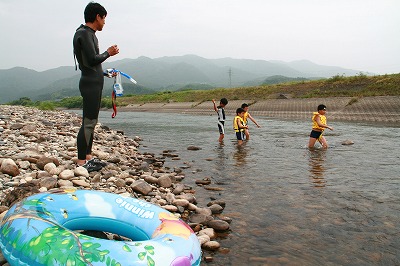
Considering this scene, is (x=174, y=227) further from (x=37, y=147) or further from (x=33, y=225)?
(x=37, y=147)

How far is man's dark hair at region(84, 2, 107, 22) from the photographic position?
5652 mm

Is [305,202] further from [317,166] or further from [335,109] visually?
[335,109]

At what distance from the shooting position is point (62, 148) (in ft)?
26.8

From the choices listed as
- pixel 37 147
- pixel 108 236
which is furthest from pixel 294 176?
pixel 37 147

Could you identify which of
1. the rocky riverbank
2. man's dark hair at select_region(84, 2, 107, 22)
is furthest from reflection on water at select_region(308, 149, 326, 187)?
man's dark hair at select_region(84, 2, 107, 22)

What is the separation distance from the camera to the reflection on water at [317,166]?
7.25 metres

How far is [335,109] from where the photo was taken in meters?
26.1

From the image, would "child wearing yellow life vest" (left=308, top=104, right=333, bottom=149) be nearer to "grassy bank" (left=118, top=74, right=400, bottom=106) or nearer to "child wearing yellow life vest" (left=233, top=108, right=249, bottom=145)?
"child wearing yellow life vest" (left=233, top=108, right=249, bottom=145)

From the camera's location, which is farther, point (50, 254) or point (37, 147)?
point (37, 147)

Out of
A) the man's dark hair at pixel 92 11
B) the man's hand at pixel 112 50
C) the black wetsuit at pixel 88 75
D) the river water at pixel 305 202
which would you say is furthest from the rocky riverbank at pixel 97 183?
the man's dark hair at pixel 92 11

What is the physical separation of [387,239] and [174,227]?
3015 millimetres

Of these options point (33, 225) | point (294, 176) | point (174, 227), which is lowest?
point (294, 176)

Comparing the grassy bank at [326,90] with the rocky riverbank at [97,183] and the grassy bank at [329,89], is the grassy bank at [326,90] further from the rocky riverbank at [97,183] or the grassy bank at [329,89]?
the rocky riverbank at [97,183]

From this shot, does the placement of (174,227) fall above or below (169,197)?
above
